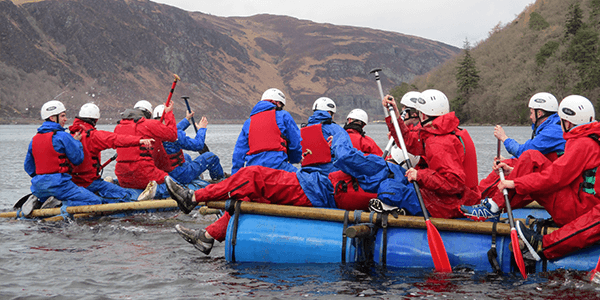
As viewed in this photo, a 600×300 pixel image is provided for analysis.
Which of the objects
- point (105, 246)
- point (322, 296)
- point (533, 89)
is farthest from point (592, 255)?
point (533, 89)

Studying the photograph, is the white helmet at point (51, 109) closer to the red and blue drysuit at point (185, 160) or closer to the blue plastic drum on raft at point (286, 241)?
the red and blue drysuit at point (185, 160)

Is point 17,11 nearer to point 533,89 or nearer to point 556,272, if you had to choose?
point 533,89

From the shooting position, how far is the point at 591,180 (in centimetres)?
635

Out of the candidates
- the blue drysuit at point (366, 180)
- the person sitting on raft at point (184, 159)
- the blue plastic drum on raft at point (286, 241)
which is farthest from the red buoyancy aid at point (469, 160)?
the person sitting on raft at point (184, 159)

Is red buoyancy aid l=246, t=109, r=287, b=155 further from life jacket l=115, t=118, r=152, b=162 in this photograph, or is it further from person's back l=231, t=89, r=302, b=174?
life jacket l=115, t=118, r=152, b=162

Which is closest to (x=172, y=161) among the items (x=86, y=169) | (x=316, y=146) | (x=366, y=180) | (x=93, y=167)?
(x=93, y=167)

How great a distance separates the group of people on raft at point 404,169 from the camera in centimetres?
643

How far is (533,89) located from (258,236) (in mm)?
89440

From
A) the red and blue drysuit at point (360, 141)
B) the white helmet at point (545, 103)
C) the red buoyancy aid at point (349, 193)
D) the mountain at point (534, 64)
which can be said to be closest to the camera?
the red buoyancy aid at point (349, 193)

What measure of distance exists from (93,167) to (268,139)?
5.09 metres

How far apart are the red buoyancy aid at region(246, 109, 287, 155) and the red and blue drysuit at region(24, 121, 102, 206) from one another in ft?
13.8

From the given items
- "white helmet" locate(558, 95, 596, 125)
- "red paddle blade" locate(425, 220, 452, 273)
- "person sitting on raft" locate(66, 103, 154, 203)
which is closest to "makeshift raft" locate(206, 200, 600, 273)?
"red paddle blade" locate(425, 220, 452, 273)

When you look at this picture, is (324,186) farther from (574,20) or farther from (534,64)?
(534,64)

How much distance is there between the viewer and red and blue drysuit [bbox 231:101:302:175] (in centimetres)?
831
